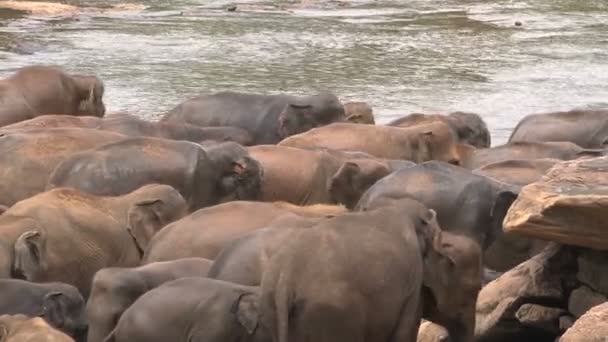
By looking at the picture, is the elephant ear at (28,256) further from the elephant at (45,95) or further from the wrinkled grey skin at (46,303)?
the elephant at (45,95)

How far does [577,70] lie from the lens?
19.4m

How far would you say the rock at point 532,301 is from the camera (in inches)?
272

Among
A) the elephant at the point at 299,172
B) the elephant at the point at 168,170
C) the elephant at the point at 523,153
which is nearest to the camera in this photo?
the elephant at the point at 168,170

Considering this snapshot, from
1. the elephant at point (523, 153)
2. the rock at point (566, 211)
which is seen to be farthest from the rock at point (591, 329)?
the elephant at point (523, 153)

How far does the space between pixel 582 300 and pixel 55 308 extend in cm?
245

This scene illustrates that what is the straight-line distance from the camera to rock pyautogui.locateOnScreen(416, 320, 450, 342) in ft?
21.6

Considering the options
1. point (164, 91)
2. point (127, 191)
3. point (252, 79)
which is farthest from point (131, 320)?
point (252, 79)

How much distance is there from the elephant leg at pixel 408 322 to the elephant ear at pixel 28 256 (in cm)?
→ 212

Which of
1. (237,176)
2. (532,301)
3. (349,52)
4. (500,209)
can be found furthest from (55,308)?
(349,52)

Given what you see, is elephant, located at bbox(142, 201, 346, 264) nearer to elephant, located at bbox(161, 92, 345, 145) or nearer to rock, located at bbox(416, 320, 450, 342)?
rock, located at bbox(416, 320, 450, 342)

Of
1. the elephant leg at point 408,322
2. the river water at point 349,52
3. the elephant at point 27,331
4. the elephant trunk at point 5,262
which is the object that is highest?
the elephant at point 27,331

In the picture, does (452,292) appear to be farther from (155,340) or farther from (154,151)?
(154,151)

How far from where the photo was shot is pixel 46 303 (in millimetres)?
6320

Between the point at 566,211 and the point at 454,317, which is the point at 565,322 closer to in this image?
the point at 454,317
